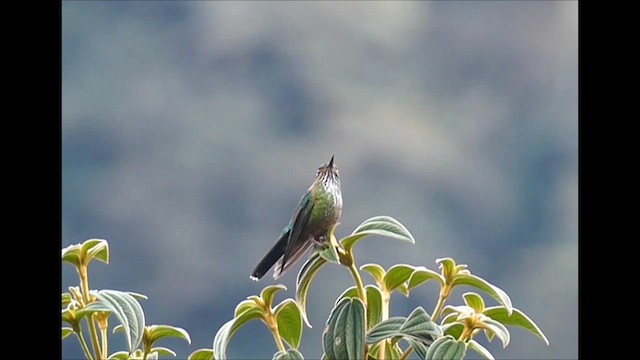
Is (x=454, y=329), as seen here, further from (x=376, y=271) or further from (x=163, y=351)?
(x=163, y=351)

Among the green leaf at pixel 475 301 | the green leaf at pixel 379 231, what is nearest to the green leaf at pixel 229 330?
the green leaf at pixel 379 231

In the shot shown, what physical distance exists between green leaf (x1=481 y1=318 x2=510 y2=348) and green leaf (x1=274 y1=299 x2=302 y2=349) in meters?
0.19

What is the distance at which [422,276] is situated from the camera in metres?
0.71

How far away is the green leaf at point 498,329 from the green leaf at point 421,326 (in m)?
0.06

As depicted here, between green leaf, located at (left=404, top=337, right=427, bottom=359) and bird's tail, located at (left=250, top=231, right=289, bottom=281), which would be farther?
bird's tail, located at (left=250, top=231, right=289, bottom=281)

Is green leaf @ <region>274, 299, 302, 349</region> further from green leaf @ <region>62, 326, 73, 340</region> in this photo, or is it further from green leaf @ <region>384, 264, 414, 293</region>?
green leaf @ <region>62, 326, 73, 340</region>

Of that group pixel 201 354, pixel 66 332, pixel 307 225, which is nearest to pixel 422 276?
pixel 307 225

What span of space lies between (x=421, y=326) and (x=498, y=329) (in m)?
0.08

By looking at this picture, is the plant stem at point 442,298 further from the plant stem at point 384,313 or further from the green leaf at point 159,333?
the green leaf at point 159,333

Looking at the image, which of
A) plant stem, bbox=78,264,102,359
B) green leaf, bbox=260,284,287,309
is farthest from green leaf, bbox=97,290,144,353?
green leaf, bbox=260,284,287,309

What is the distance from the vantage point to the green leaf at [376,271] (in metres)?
0.73

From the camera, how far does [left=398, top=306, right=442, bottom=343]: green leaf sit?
648 millimetres

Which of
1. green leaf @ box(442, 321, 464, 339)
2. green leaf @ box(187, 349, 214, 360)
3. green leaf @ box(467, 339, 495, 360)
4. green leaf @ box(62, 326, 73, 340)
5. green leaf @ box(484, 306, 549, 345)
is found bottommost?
green leaf @ box(62, 326, 73, 340)
